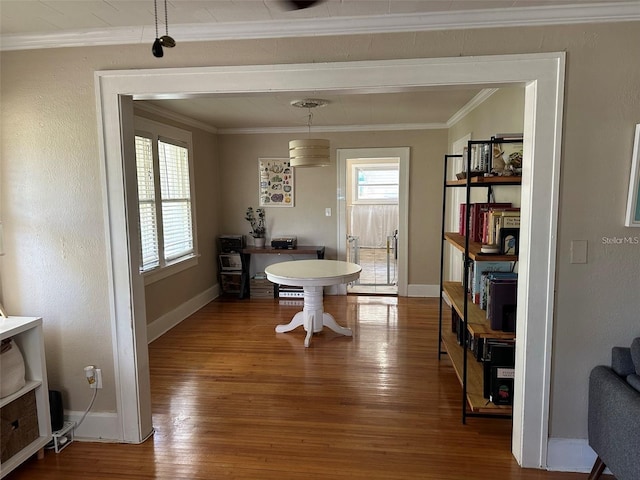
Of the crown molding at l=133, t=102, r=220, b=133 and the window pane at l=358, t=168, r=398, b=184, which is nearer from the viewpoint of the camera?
the crown molding at l=133, t=102, r=220, b=133

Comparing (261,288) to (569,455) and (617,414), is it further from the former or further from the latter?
(617,414)

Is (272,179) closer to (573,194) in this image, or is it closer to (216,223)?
(216,223)

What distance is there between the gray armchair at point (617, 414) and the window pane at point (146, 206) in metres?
3.58

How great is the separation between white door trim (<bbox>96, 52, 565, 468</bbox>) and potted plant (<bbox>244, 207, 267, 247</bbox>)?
3.54 m

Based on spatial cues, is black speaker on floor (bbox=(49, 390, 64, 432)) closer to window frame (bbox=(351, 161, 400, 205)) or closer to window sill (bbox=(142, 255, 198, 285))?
window sill (bbox=(142, 255, 198, 285))

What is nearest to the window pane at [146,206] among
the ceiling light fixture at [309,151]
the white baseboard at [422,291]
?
the ceiling light fixture at [309,151]

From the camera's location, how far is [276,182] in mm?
5812

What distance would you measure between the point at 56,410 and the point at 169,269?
2120mm

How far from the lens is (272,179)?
19.1ft

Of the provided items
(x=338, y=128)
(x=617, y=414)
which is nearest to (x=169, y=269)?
(x=338, y=128)

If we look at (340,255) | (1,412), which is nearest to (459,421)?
(1,412)

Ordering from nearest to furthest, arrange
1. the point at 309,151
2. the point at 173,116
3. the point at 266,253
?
the point at 309,151, the point at 173,116, the point at 266,253

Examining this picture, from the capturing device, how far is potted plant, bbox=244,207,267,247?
585 cm

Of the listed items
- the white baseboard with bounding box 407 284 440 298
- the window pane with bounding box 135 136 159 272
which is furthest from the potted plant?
the white baseboard with bounding box 407 284 440 298
